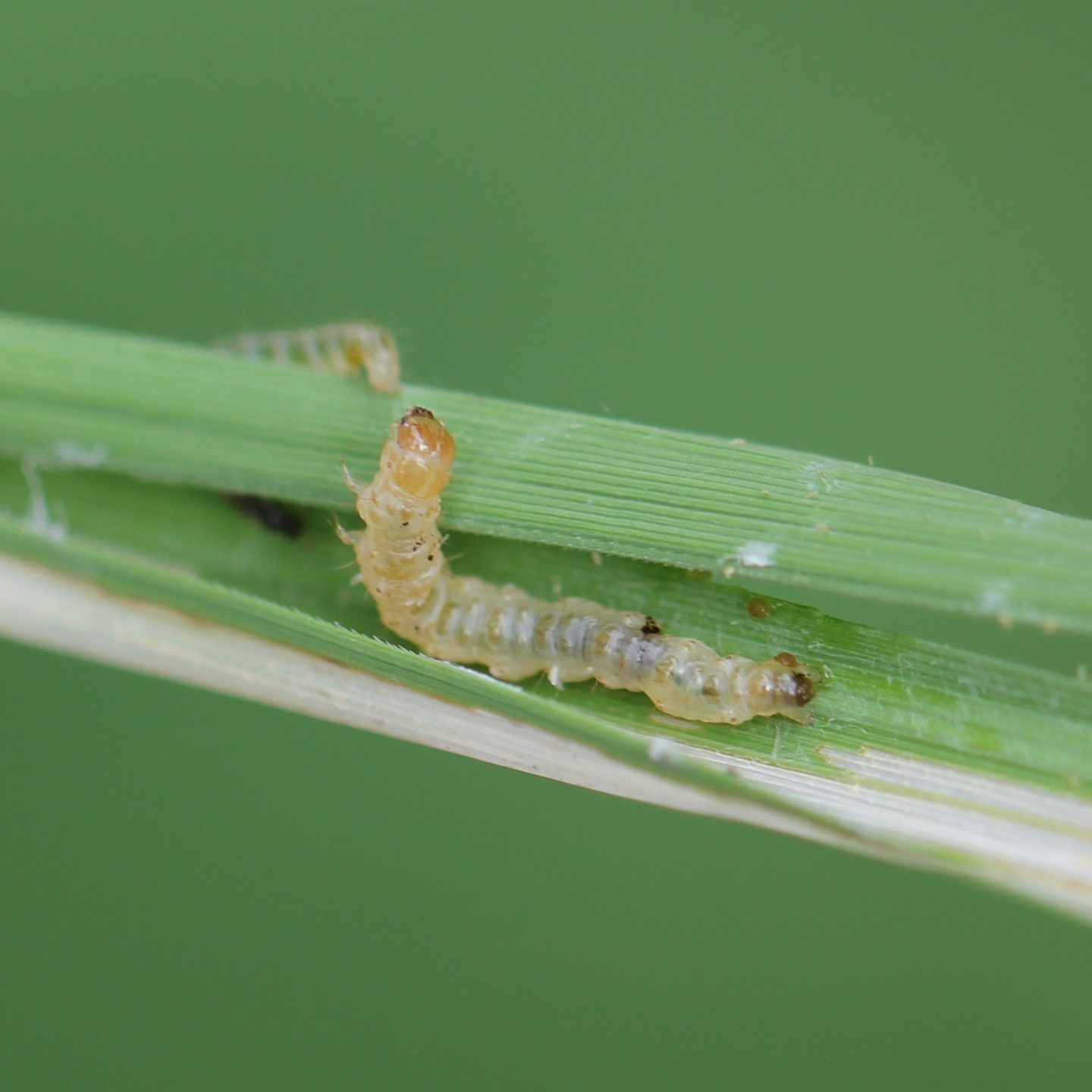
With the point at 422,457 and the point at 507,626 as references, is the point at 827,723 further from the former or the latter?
the point at 422,457

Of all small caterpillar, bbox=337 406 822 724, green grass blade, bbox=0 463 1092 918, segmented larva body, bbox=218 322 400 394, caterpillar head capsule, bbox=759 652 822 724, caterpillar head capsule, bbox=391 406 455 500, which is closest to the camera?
green grass blade, bbox=0 463 1092 918

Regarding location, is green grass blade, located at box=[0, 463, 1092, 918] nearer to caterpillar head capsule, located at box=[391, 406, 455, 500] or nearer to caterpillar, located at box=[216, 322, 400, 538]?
caterpillar head capsule, located at box=[391, 406, 455, 500]

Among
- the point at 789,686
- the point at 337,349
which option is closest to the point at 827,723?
the point at 789,686

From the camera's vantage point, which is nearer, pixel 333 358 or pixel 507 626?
pixel 507 626

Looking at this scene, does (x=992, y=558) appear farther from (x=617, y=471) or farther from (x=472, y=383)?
(x=472, y=383)

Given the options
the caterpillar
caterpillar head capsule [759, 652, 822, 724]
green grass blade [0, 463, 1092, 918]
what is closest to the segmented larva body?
the caterpillar

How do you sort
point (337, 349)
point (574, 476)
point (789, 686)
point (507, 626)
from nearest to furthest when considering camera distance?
point (789, 686) < point (574, 476) < point (507, 626) < point (337, 349)

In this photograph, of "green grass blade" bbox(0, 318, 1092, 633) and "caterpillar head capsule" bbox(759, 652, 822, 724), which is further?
"caterpillar head capsule" bbox(759, 652, 822, 724)

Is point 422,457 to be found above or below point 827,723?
above
